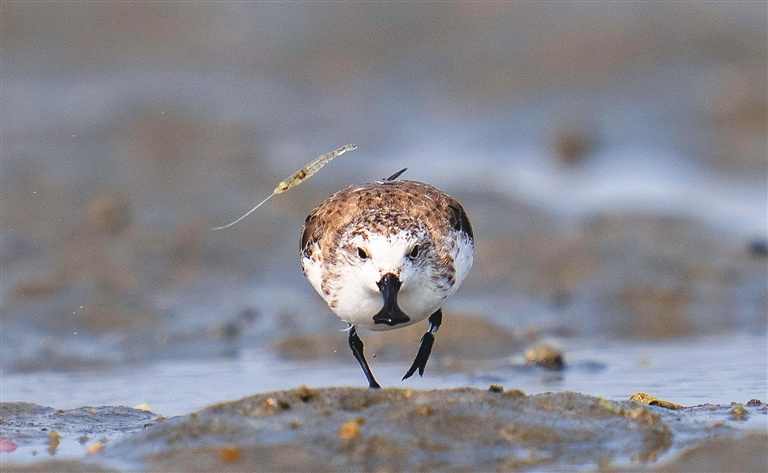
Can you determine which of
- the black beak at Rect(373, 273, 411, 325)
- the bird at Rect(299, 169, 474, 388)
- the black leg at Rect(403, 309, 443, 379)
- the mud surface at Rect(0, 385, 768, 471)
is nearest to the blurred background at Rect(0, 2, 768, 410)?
the black leg at Rect(403, 309, 443, 379)

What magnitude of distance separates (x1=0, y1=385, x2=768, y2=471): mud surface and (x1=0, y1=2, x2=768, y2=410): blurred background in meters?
2.69

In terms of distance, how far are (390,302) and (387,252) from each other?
0.25 meters

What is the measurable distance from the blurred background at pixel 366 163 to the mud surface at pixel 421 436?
8.83 feet

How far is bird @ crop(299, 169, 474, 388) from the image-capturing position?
6137 mm

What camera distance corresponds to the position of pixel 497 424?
5.32 metres

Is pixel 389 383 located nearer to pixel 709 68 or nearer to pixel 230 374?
pixel 230 374

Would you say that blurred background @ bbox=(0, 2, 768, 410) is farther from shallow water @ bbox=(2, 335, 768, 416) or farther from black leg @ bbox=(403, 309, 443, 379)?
black leg @ bbox=(403, 309, 443, 379)

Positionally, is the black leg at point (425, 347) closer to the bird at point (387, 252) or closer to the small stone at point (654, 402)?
the bird at point (387, 252)

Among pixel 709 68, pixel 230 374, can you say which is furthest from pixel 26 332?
pixel 709 68

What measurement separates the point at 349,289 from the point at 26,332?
411 cm

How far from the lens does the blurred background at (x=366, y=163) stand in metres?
10.0

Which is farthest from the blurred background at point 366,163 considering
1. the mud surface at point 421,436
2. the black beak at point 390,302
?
the mud surface at point 421,436

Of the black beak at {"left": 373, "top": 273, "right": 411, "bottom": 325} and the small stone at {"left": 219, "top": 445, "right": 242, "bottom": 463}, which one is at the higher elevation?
the black beak at {"left": 373, "top": 273, "right": 411, "bottom": 325}

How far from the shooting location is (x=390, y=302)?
6.05 m
